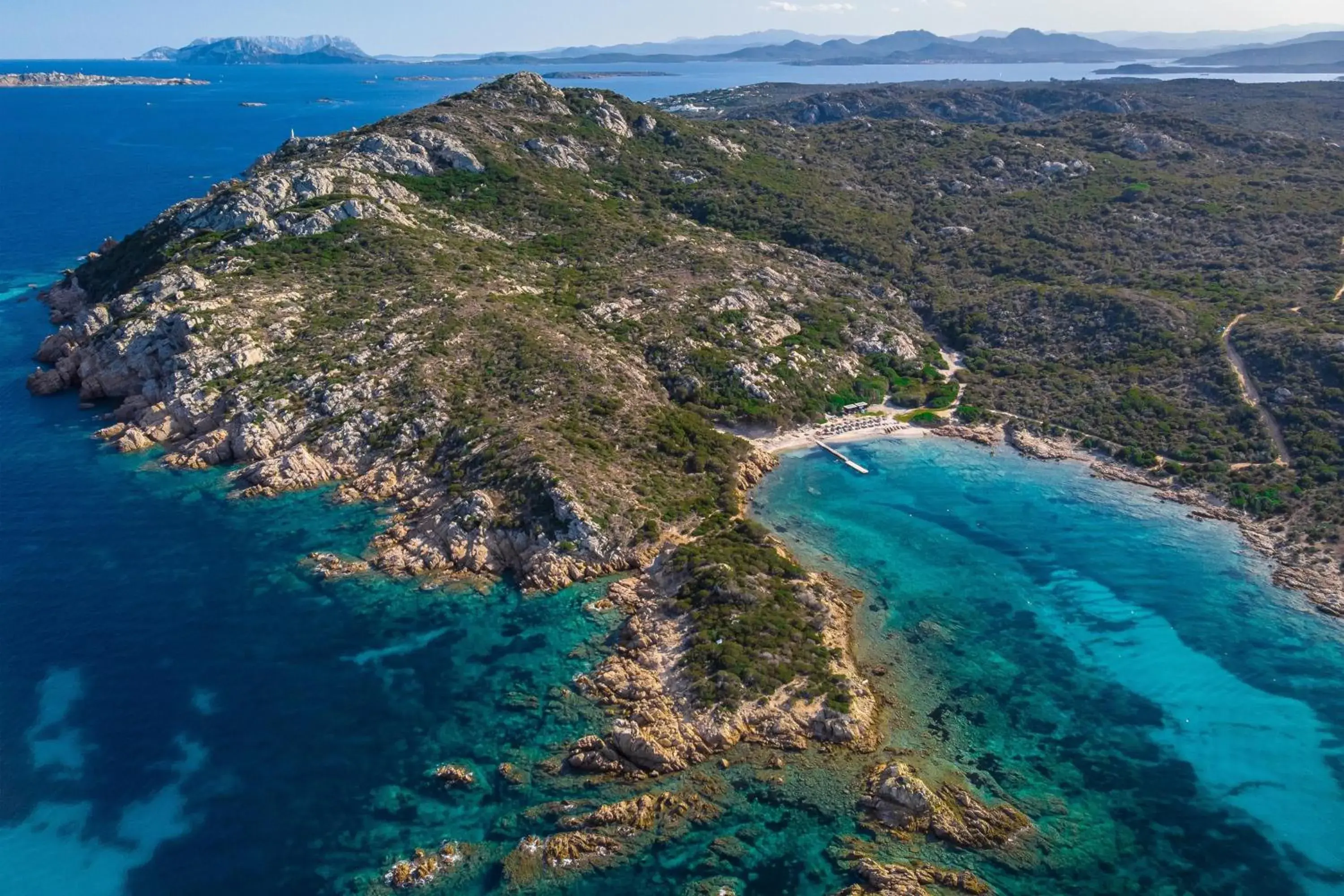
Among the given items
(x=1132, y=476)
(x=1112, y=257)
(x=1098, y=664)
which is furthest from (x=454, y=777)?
(x=1112, y=257)

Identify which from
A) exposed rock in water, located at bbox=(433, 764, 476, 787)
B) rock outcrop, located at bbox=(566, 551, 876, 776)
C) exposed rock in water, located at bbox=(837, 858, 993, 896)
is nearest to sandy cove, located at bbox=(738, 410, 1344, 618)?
rock outcrop, located at bbox=(566, 551, 876, 776)

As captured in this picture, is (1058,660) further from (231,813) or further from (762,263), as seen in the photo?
(762,263)

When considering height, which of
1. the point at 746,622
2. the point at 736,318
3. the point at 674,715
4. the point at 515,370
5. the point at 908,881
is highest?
the point at 736,318

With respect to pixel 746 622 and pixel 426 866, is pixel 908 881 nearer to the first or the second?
pixel 746 622

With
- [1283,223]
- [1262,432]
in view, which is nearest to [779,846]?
[1262,432]

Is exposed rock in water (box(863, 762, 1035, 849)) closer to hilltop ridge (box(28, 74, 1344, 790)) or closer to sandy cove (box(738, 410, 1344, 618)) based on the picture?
hilltop ridge (box(28, 74, 1344, 790))

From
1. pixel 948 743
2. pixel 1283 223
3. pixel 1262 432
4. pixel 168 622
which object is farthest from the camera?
pixel 1283 223
